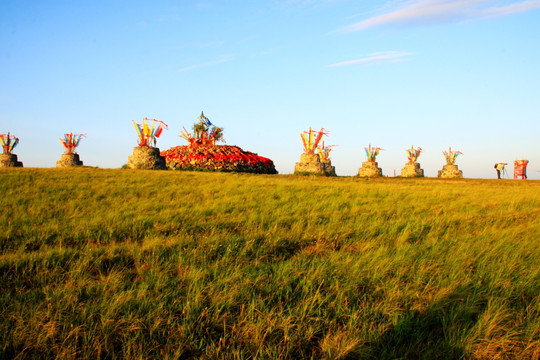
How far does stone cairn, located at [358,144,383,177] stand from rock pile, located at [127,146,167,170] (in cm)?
1817

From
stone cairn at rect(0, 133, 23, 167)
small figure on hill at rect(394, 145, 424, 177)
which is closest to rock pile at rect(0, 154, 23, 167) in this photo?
stone cairn at rect(0, 133, 23, 167)

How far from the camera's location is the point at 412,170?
1403 inches

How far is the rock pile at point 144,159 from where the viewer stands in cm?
1773

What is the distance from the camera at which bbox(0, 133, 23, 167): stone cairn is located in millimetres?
23109

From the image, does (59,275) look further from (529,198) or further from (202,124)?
(202,124)

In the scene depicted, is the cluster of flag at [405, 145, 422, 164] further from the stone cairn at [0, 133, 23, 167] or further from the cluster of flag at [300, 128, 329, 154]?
the stone cairn at [0, 133, 23, 167]

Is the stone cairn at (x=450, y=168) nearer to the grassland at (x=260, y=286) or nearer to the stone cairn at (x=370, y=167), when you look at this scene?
the stone cairn at (x=370, y=167)

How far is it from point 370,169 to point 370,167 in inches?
8.2

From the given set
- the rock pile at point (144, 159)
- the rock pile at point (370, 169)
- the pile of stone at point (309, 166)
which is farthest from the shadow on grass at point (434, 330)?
the rock pile at point (370, 169)

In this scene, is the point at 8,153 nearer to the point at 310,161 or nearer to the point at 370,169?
the point at 310,161

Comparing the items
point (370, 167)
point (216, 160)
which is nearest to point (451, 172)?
point (370, 167)

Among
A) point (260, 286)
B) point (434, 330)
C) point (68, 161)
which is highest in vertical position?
point (68, 161)

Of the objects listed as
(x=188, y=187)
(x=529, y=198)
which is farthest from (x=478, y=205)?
(x=188, y=187)

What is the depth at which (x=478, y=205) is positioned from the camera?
9.24 meters
